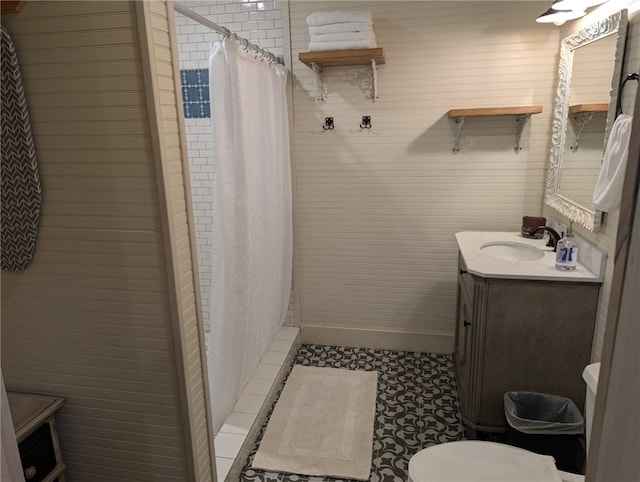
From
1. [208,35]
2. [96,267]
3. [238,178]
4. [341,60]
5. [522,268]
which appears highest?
[208,35]

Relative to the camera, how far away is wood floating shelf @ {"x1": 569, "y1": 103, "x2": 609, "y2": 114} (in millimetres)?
1919

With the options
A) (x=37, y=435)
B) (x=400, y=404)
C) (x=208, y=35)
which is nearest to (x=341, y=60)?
(x=208, y=35)

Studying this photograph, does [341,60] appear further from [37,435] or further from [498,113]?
[37,435]

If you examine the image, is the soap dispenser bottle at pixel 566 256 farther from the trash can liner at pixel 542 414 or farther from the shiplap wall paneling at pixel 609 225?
the trash can liner at pixel 542 414

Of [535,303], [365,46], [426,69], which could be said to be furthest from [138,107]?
[426,69]

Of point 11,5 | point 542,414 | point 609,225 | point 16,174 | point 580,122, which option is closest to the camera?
point 11,5

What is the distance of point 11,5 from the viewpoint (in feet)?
4.09

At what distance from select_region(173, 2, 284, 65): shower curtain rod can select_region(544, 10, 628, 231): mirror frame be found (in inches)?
65.6

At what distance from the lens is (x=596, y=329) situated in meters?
1.96

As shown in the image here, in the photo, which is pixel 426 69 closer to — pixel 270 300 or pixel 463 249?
pixel 463 249

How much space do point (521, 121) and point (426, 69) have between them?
0.67 m

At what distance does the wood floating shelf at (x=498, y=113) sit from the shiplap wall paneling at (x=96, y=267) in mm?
2002

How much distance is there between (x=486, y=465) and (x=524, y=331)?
757 millimetres

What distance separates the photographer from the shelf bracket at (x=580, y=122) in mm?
2123
